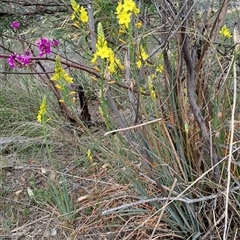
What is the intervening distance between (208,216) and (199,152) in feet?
0.81

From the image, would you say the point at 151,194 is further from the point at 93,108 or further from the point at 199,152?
the point at 93,108

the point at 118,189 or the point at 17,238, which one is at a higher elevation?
the point at 118,189

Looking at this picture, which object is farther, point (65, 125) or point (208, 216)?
point (65, 125)

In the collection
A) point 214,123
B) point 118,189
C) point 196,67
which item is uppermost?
point 196,67

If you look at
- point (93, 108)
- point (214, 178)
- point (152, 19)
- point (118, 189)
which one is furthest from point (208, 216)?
point (93, 108)

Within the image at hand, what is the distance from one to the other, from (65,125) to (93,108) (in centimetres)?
77

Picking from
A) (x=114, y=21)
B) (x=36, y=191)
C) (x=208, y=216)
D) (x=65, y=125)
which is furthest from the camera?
(x=65, y=125)

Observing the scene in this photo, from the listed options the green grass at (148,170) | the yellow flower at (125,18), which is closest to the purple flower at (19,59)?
the green grass at (148,170)

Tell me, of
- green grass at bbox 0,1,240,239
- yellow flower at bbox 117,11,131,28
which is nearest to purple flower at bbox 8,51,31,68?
green grass at bbox 0,1,240,239

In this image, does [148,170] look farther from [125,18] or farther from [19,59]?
[19,59]

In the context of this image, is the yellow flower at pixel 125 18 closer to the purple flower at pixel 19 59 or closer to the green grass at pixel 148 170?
the green grass at pixel 148 170

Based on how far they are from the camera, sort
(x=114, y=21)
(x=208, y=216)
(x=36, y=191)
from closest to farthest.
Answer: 1. (x=208, y=216)
2. (x=36, y=191)
3. (x=114, y=21)

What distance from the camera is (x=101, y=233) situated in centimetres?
192

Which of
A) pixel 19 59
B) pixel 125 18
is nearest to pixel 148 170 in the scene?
pixel 125 18
